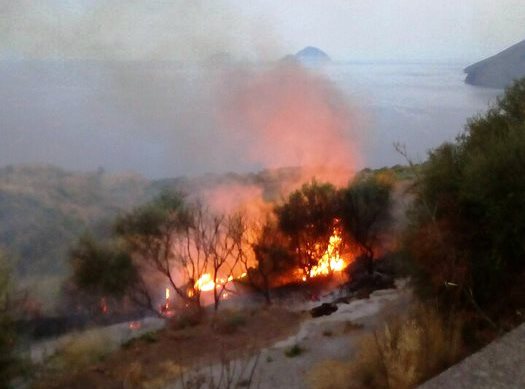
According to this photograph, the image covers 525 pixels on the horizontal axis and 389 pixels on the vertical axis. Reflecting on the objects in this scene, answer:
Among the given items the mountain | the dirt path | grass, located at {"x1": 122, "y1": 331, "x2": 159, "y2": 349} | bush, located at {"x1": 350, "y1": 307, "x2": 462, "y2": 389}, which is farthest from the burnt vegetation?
the mountain

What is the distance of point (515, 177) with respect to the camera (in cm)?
1068

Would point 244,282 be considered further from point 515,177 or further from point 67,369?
point 515,177

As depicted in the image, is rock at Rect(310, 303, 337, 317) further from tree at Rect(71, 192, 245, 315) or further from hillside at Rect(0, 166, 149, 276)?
hillside at Rect(0, 166, 149, 276)

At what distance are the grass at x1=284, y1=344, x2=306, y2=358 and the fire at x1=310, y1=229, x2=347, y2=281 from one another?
11.0 metres

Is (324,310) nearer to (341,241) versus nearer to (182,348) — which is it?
(182,348)

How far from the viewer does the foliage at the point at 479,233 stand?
34.6 ft

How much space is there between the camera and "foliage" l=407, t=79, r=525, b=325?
10555 millimetres

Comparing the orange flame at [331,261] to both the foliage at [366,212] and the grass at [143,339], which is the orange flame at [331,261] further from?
the grass at [143,339]

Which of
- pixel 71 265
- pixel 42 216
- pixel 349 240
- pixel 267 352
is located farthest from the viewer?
pixel 42 216

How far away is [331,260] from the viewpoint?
25.5 metres

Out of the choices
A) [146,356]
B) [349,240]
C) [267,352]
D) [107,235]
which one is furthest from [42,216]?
[267,352]

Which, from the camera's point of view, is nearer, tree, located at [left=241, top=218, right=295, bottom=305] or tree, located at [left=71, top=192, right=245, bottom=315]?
tree, located at [left=71, top=192, right=245, bottom=315]

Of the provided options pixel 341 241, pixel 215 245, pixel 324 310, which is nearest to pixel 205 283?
pixel 215 245

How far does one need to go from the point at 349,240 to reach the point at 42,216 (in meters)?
19.7
